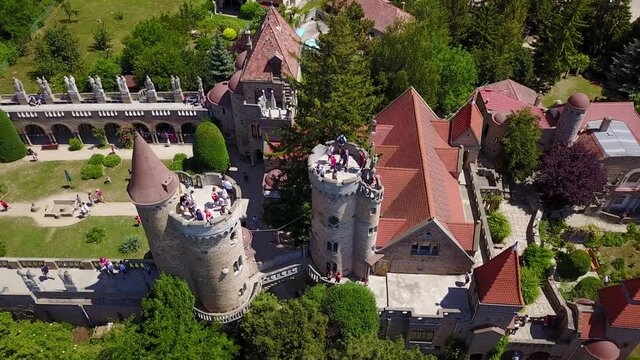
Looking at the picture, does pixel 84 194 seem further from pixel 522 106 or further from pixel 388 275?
pixel 522 106

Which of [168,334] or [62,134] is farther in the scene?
[62,134]

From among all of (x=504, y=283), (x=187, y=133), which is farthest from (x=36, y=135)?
(x=504, y=283)

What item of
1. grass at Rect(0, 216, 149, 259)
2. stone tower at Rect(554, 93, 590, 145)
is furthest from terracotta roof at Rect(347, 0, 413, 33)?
grass at Rect(0, 216, 149, 259)

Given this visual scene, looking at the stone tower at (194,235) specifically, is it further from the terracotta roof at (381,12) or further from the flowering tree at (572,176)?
the terracotta roof at (381,12)

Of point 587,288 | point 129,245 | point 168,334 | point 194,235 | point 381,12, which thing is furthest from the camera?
point 381,12

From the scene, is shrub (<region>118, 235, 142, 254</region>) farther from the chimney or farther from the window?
the chimney

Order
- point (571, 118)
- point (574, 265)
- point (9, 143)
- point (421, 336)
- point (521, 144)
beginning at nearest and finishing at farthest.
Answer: point (421, 336) → point (574, 265) → point (571, 118) → point (521, 144) → point (9, 143)

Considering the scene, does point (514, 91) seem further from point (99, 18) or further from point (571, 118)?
point (99, 18)
